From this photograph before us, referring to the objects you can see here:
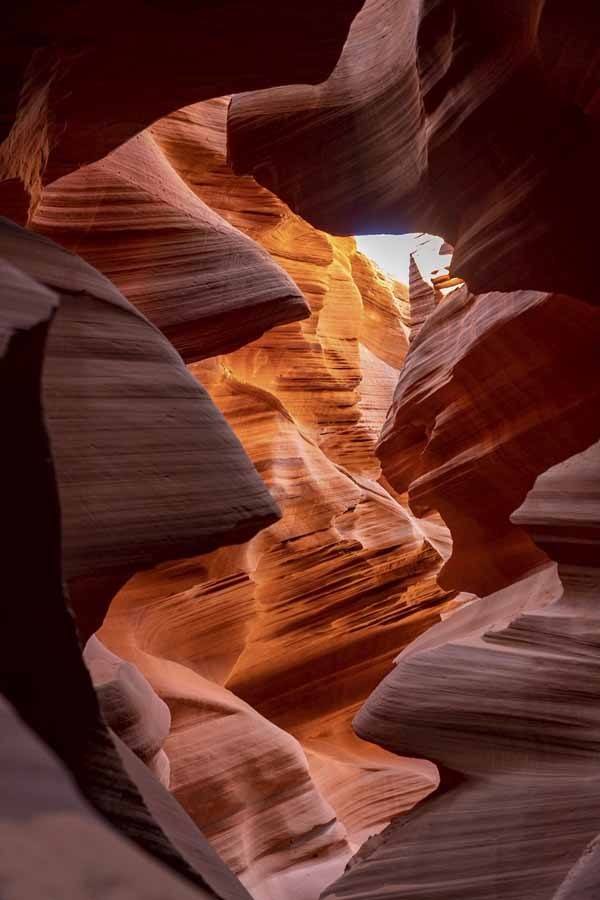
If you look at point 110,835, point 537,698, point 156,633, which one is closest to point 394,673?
point 537,698

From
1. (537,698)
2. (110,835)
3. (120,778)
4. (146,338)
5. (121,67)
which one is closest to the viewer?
(110,835)

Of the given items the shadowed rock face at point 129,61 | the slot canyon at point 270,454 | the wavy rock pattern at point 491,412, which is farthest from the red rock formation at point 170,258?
the wavy rock pattern at point 491,412

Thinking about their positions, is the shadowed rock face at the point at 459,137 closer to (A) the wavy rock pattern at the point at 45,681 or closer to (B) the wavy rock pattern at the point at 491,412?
(B) the wavy rock pattern at the point at 491,412

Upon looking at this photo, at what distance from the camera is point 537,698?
11.7 feet

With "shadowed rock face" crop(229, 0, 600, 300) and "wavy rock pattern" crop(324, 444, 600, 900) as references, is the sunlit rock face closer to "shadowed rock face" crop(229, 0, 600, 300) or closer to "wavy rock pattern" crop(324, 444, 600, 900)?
"shadowed rock face" crop(229, 0, 600, 300)

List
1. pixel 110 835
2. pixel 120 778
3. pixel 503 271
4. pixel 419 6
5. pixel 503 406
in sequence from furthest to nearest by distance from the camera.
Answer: pixel 503 406 → pixel 503 271 → pixel 419 6 → pixel 120 778 → pixel 110 835

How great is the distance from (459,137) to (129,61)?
1628 millimetres

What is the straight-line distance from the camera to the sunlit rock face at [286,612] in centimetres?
638

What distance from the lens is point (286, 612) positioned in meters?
8.56

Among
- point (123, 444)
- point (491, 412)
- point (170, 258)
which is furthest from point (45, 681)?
point (491, 412)

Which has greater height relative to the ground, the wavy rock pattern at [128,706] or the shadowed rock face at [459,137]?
the shadowed rock face at [459,137]

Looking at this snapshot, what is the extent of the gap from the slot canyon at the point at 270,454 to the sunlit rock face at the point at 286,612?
41mm

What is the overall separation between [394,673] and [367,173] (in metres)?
2.63

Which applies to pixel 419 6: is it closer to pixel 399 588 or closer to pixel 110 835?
pixel 110 835
